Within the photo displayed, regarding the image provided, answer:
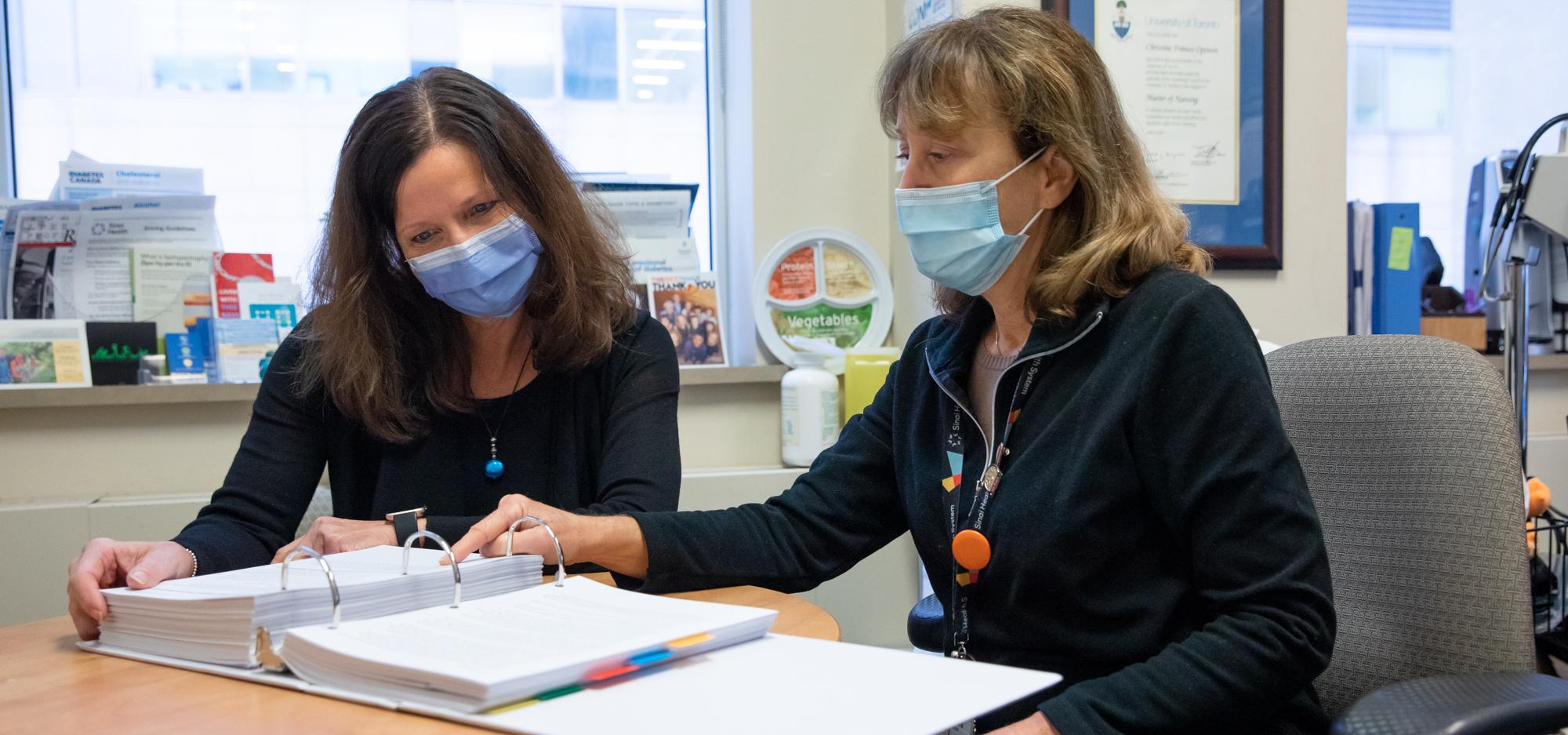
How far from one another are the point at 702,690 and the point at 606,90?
8.15 feet

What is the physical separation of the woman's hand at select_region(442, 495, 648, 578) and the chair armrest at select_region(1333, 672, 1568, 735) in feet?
2.23

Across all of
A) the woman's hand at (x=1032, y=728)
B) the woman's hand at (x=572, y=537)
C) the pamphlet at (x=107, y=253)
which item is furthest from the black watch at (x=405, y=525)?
the pamphlet at (x=107, y=253)

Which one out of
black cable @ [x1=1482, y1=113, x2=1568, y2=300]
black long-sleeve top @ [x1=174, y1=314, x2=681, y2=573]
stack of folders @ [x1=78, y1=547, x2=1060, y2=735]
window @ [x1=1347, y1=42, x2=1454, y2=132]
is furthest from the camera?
window @ [x1=1347, y1=42, x2=1454, y2=132]

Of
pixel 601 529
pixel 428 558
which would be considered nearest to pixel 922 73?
pixel 601 529

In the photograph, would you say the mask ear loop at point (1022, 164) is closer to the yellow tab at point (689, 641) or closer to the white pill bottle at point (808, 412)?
the yellow tab at point (689, 641)

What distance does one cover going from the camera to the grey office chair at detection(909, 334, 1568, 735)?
1054mm

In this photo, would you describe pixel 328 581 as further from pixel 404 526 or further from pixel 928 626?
pixel 928 626

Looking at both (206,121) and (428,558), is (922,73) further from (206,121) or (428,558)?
(206,121)

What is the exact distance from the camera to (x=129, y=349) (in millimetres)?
2436

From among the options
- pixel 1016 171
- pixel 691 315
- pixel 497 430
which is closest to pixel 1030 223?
pixel 1016 171

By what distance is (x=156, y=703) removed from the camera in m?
0.83

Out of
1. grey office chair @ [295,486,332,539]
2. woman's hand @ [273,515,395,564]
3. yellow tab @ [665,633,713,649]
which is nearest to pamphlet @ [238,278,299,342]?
grey office chair @ [295,486,332,539]

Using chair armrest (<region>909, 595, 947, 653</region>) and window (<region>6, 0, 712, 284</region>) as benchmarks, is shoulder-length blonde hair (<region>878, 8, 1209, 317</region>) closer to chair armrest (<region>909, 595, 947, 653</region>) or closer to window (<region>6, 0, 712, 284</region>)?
chair armrest (<region>909, 595, 947, 653</region>)

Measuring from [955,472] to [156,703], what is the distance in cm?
76
